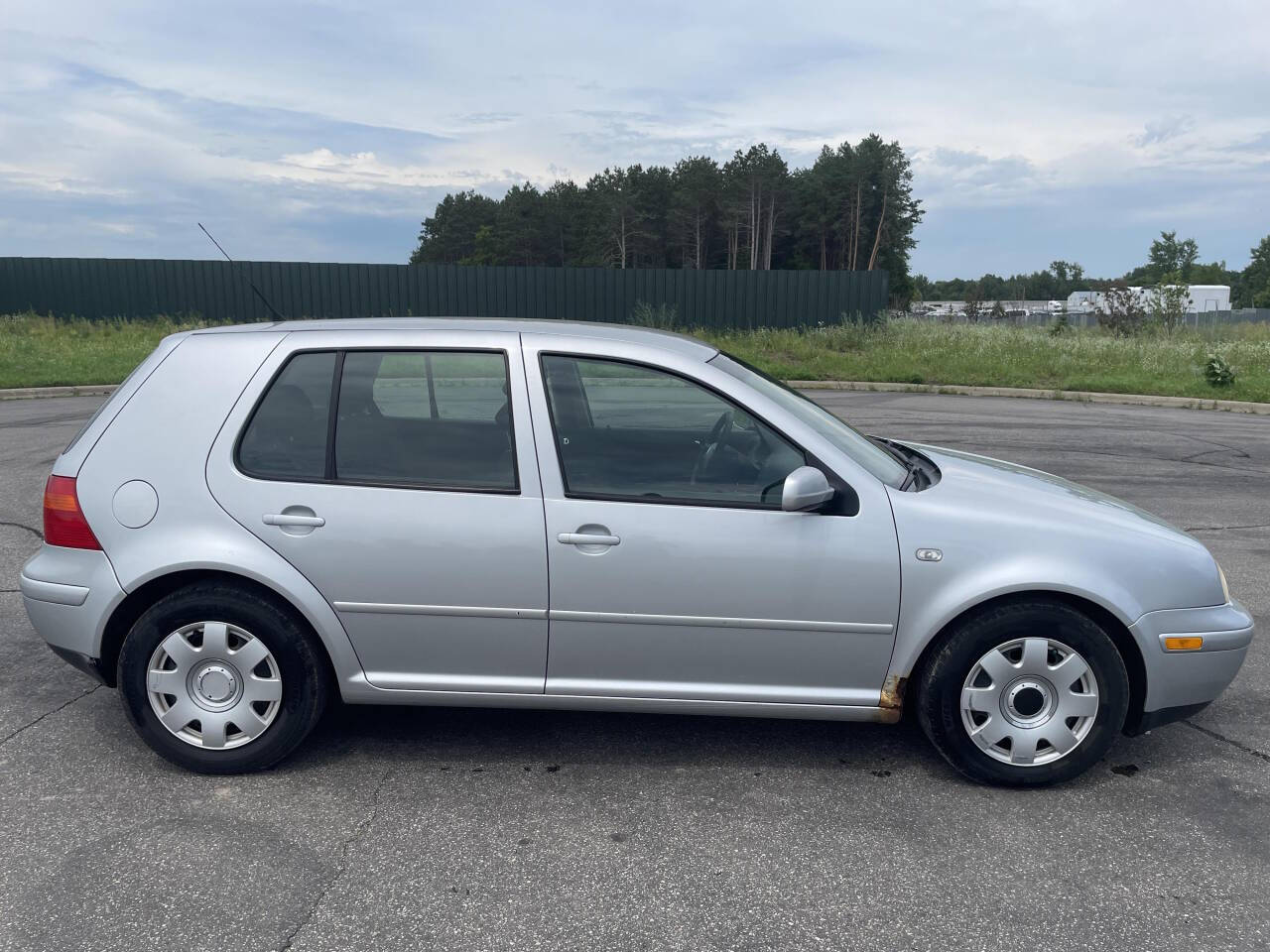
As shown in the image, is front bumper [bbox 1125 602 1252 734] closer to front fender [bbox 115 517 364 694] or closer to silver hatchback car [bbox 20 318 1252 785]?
silver hatchback car [bbox 20 318 1252 785]

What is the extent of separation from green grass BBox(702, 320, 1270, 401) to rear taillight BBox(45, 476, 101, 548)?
59.5ft

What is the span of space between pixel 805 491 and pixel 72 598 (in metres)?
2.70

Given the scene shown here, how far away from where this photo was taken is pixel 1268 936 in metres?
2.76

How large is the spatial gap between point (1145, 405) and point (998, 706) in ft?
53.6

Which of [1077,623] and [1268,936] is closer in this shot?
[1268,936]

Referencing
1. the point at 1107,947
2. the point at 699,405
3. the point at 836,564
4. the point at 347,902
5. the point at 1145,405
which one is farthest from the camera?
the point at 1145,405

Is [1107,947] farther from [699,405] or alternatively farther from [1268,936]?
[699,405]

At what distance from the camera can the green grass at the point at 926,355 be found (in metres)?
19.5

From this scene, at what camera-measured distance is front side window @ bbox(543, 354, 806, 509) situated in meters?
3.56

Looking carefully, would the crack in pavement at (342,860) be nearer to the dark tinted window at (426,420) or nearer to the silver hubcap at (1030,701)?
the dark tinted window at (426,420)

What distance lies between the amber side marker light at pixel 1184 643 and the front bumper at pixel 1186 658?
0.05ft

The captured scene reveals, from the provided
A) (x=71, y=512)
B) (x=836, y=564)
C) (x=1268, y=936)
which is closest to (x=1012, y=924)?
(x=1268, y=936)

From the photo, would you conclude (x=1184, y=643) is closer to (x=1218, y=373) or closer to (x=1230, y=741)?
(x=1230, y=741)

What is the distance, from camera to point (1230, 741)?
13.3ft
